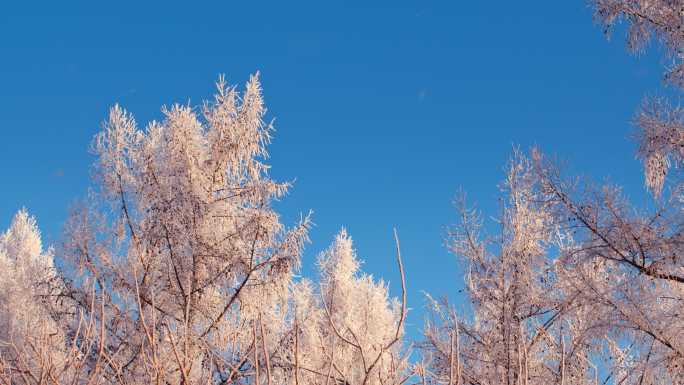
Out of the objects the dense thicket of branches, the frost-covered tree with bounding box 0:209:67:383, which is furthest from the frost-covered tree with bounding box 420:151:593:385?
the frost-covered tree with bounding box 0:209:67:383

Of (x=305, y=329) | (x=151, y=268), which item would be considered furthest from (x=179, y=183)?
(x=305, y=329)

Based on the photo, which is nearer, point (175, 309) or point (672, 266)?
point (672, 266)

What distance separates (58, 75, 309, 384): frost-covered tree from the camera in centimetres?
1023

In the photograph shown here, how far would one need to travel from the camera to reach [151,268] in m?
10.3

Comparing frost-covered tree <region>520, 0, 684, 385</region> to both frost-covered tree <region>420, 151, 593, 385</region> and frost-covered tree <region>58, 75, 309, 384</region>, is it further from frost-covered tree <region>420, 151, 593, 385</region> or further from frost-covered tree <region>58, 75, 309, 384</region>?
frost-covered tree <region>58, 75, 309, 384</region>

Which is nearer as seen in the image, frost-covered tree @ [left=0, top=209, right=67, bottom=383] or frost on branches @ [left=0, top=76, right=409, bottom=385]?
frost-covered tree @ [left=0, top=209, right=67, bottom=383]

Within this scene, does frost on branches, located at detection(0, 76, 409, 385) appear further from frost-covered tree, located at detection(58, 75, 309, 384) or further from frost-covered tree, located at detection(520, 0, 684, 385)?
frost-covered tree, located at detection(520, 0, 684, 385)

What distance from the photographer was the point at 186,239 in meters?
10.2

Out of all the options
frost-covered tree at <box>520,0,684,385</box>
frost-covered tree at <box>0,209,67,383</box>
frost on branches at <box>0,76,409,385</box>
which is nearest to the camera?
frost-covered tree at <box>0,209,67,383</box>

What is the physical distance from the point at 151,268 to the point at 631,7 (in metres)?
7.10

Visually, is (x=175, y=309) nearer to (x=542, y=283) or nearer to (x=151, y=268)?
(x=151, y=268)

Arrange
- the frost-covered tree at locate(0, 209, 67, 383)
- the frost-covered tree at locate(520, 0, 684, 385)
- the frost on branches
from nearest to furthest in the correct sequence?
1. the frost-covered tree at locate(0, 209, 67, 383)
2. the frost-covered tree at locate(520, 0, 684, 385)
3. the frost on branches

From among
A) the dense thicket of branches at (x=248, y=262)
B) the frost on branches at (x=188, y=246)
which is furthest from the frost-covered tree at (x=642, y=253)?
the frost on branches at (x=188, y=246)

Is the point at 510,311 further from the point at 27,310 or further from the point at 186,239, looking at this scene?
the point at 27,310
